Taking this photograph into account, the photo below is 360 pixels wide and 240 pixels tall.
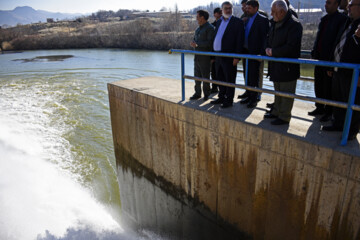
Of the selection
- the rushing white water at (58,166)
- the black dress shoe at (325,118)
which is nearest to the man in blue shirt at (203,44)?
the black dress shoe at (325,118)

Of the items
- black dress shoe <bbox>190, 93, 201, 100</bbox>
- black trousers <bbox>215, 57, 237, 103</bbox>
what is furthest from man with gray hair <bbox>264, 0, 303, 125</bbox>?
black dress shoe <bbox>190, 93, 201, 100</bbox>

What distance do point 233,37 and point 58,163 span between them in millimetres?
8677

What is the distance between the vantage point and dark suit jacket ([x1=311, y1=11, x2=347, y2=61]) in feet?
12.1

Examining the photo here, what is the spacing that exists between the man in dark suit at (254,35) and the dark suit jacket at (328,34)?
0.75 m

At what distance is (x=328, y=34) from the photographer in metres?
3.81

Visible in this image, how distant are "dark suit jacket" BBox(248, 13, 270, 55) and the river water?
441 cm

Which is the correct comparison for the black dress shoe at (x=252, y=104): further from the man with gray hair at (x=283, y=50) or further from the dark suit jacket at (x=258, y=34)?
the dark suit jacket at (x=258, y=34)

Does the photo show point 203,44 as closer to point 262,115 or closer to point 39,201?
point 262,115

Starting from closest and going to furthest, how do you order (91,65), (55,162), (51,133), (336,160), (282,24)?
(336,160) → (282,24) → (55,162) → (51,133) → (91,65)

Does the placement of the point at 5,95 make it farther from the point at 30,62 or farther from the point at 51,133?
the point at 30,62

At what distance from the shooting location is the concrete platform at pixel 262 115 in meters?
3.22

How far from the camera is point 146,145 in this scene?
577 cm

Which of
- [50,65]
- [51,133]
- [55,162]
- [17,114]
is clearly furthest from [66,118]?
[50,65]

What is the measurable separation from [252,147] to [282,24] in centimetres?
161
